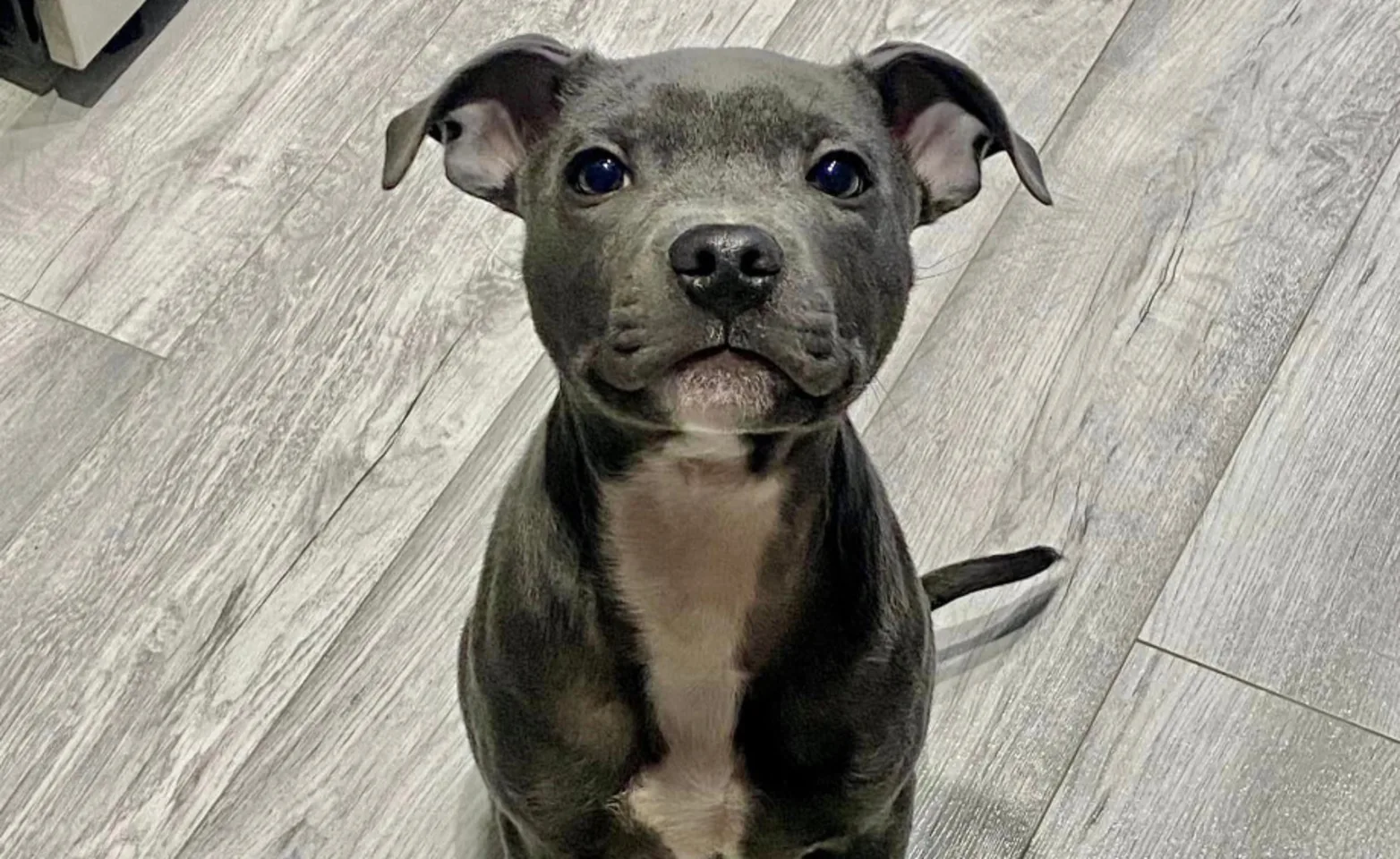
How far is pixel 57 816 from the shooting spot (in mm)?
1997

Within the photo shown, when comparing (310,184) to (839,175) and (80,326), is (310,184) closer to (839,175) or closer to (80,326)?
(80,326)

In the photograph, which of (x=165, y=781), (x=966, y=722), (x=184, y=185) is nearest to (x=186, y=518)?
(x=165, y=781)

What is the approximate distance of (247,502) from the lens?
7.16 feet

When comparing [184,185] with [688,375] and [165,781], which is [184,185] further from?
[688,375]

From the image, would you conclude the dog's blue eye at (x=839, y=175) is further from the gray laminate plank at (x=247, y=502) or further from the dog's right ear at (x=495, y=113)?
the gray laminate plank at (x=247, y=502)

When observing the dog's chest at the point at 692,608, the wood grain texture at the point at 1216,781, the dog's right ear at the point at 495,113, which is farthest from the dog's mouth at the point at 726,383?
the wood grain texture at the point at 1216,781

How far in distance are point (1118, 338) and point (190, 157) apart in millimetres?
1017

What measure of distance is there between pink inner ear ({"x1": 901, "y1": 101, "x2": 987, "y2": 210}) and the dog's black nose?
0.30 m

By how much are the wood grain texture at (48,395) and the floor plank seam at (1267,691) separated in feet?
3.43

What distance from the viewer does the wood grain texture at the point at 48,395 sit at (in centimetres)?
220

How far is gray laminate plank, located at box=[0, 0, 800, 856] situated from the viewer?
2.03m

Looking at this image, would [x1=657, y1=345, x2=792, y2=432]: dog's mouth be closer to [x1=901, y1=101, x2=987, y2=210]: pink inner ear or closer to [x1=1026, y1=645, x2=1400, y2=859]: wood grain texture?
[x1=901, y1=101, x2=987, y2=210]: pink inner ear

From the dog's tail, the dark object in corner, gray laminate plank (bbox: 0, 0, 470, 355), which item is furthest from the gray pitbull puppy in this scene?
the dark object in corner

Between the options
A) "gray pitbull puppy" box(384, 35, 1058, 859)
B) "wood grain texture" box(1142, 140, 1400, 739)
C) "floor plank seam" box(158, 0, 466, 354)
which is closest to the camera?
"gray pitbull puppy" box(384, 35, 1058, 859)
